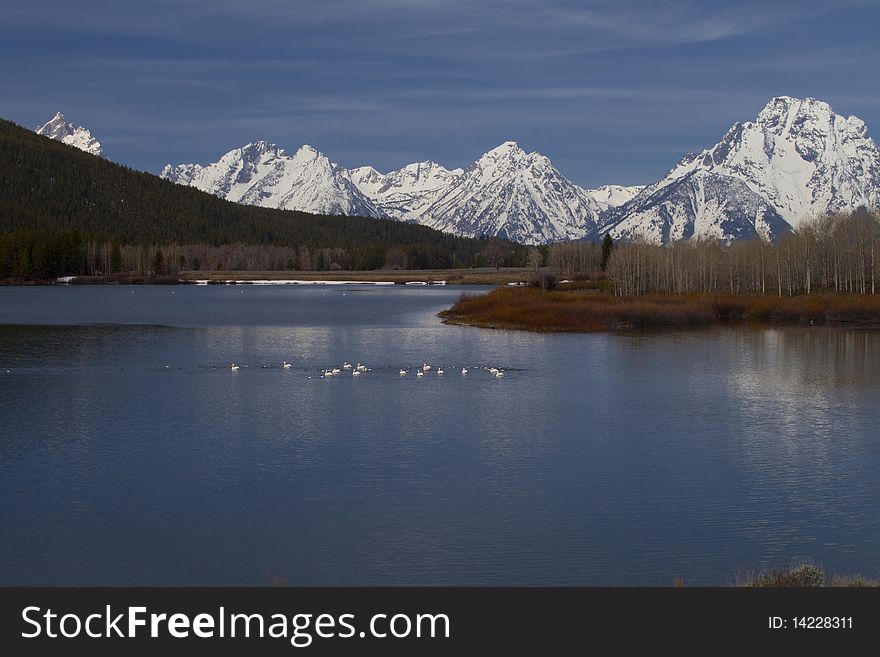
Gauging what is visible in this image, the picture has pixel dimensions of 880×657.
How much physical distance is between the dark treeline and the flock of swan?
2779 inches

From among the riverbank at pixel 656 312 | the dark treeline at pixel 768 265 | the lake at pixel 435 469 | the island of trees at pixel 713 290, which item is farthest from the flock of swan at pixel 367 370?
the dark treeline at pixel 768 265

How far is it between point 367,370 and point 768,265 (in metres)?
90.6

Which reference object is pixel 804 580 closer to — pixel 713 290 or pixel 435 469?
pixel 435 469

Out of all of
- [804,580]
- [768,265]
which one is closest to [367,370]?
[804,580]

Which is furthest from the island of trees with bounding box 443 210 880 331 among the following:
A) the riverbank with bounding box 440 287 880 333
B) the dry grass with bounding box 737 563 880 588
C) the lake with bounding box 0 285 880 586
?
the dry grass with bounding box 737 563 880 588

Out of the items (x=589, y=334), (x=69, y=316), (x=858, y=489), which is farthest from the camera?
(x=69, y=316)

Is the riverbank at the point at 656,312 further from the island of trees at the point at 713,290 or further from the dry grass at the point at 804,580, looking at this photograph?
the dry grass at the point at 804,580

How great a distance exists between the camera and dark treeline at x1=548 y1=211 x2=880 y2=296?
121 metres

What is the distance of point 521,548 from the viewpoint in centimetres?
2303

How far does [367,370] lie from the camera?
55031 millimetres

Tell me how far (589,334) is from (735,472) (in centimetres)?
4990
